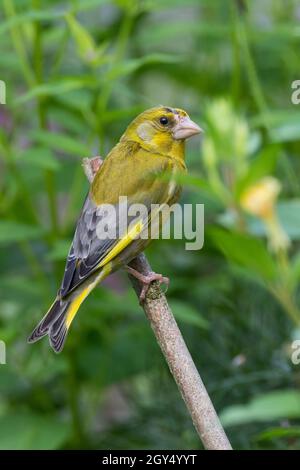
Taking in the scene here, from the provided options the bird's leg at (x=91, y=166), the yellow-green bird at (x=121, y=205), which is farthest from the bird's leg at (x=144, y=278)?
the bird's leg at (x=91, y=166)

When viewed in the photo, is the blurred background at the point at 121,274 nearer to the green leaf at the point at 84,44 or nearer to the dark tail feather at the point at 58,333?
the green leaf at the point at 84,44

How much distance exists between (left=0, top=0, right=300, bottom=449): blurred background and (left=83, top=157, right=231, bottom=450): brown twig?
59cm

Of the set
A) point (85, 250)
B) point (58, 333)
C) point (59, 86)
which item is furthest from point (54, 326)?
point (59, 86)

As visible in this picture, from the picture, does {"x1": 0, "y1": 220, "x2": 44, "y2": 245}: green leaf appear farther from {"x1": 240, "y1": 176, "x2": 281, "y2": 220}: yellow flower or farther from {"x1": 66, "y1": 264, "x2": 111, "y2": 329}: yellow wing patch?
{"x1": 240, "y1": 176, "x2": 281, "y2": 220}: yellow flower

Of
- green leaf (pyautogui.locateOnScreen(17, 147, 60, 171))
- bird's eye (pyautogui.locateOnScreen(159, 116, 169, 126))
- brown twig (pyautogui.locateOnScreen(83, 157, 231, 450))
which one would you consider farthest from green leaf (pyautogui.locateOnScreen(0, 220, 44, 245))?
brown twig (pyautogui.locateOnScreen(83, 157, 231, 450))

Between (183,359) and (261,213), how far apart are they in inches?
20.9

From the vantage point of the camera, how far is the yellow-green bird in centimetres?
231

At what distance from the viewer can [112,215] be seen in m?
2.47

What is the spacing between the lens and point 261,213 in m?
1.24

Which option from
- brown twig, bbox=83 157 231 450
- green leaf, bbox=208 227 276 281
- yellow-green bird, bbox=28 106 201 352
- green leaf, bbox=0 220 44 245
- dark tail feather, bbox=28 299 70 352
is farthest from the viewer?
green leaf, bbox=0 220 44 245

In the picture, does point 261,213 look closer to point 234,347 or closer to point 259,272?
point 259,272

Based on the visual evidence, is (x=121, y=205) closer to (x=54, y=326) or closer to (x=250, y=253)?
(x=54, y=326)

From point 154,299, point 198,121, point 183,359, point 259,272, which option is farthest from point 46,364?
point 259,272

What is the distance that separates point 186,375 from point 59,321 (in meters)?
0.65
